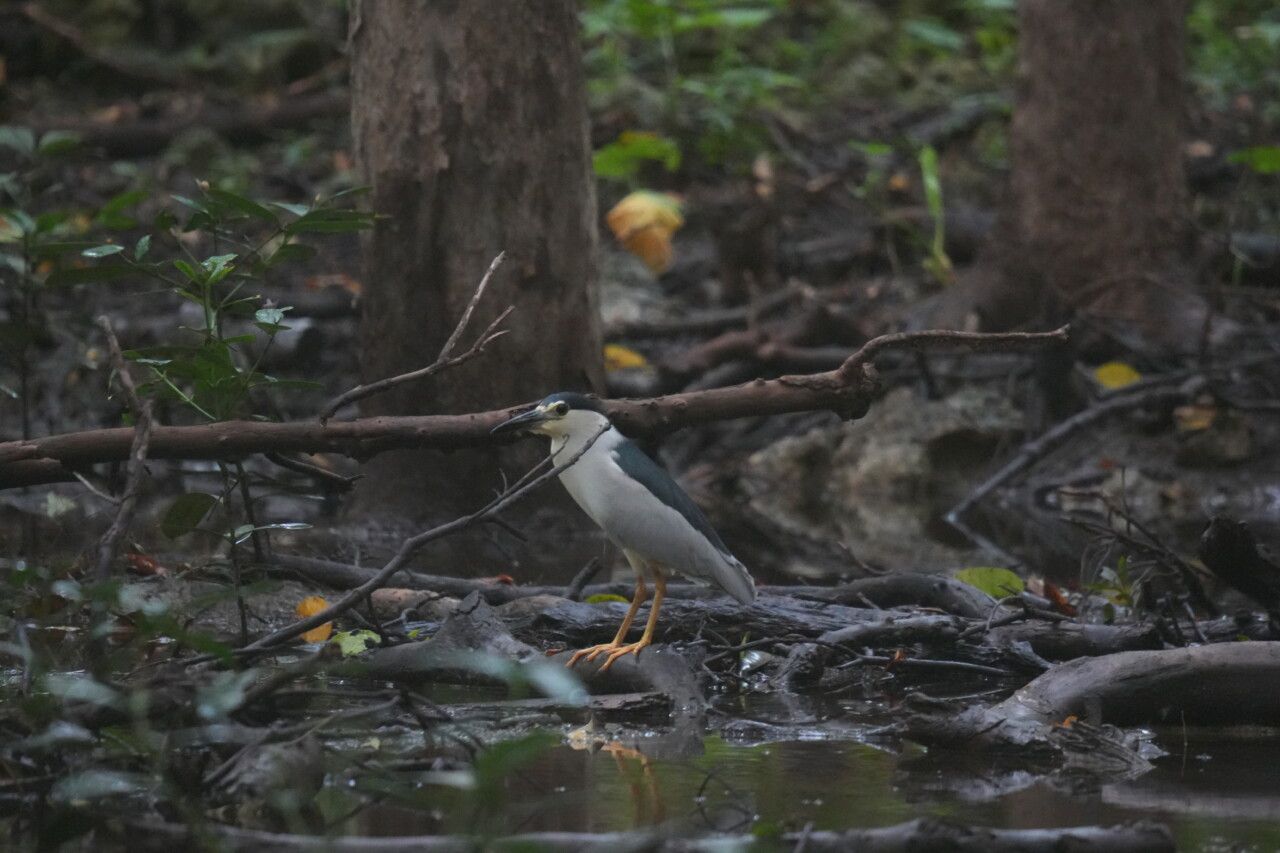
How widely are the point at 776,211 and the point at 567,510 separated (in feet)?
14.5

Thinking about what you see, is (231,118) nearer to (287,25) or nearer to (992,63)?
(287,25)

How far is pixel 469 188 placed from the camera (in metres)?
6.09

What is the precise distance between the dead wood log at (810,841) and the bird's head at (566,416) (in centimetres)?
178

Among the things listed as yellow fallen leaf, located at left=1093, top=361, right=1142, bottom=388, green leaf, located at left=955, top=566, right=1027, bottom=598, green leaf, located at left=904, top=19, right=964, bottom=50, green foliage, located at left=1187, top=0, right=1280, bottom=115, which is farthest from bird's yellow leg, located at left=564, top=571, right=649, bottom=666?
green leaf, located at left=904, top=19, right=964, bottom=50

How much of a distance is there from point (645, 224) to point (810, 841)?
7.79 m

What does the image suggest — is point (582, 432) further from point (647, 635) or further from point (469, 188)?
point (469, 188)

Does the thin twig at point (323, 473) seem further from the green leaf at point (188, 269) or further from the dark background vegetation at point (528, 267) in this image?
the green leaf at point (188, 269)

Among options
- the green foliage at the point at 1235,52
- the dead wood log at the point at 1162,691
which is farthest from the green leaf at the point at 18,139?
the green foliage at the point at 1235,52

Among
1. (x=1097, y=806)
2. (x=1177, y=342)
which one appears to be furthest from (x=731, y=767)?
(x=1177, y=342)

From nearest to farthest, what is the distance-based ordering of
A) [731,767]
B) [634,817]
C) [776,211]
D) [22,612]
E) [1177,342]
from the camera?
1. [634,817]
2. [731,767]
3. [22,612]
4. [1177,342]
5. [776,211]

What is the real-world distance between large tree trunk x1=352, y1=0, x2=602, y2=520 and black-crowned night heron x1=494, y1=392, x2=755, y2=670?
213 centimetres

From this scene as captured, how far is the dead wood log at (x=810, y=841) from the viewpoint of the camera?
2.21 meters

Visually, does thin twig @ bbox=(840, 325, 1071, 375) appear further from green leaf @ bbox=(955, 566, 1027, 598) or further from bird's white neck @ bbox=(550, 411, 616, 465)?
green leaf @ bbox=(955, 566, 1027, 598)

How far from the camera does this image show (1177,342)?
829 cm
